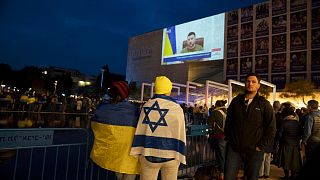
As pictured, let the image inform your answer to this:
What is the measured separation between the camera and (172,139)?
325cm

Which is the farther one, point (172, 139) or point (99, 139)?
point (99, 139)

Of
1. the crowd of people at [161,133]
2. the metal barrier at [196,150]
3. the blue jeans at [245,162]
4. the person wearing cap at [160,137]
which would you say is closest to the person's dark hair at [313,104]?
the metal barrier at [196,150]

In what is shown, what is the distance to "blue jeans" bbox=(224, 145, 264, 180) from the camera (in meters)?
3.75

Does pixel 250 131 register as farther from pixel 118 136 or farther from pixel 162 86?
pixel 118 136

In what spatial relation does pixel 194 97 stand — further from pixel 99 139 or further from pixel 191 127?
pixel 99 139

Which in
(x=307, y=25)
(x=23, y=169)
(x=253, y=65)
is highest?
(x=307, y=25)

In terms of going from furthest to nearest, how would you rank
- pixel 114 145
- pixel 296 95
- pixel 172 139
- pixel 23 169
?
pixel 296 95 → pixel 23 169 → pixel 114 145 → pixel 172 139

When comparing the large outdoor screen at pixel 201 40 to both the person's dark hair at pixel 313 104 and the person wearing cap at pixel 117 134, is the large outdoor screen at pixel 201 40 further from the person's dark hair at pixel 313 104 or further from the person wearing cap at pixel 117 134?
the person wearing cap at pixel 117 134

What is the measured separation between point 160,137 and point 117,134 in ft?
2.06

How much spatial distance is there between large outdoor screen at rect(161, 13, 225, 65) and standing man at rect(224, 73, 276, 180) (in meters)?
46.7

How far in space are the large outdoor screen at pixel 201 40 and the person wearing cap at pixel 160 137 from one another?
156ft

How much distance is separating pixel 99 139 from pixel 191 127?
9.31 ft

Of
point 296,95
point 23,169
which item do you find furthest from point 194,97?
point 23,169

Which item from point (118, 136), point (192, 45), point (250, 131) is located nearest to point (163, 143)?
point (118, 136)
